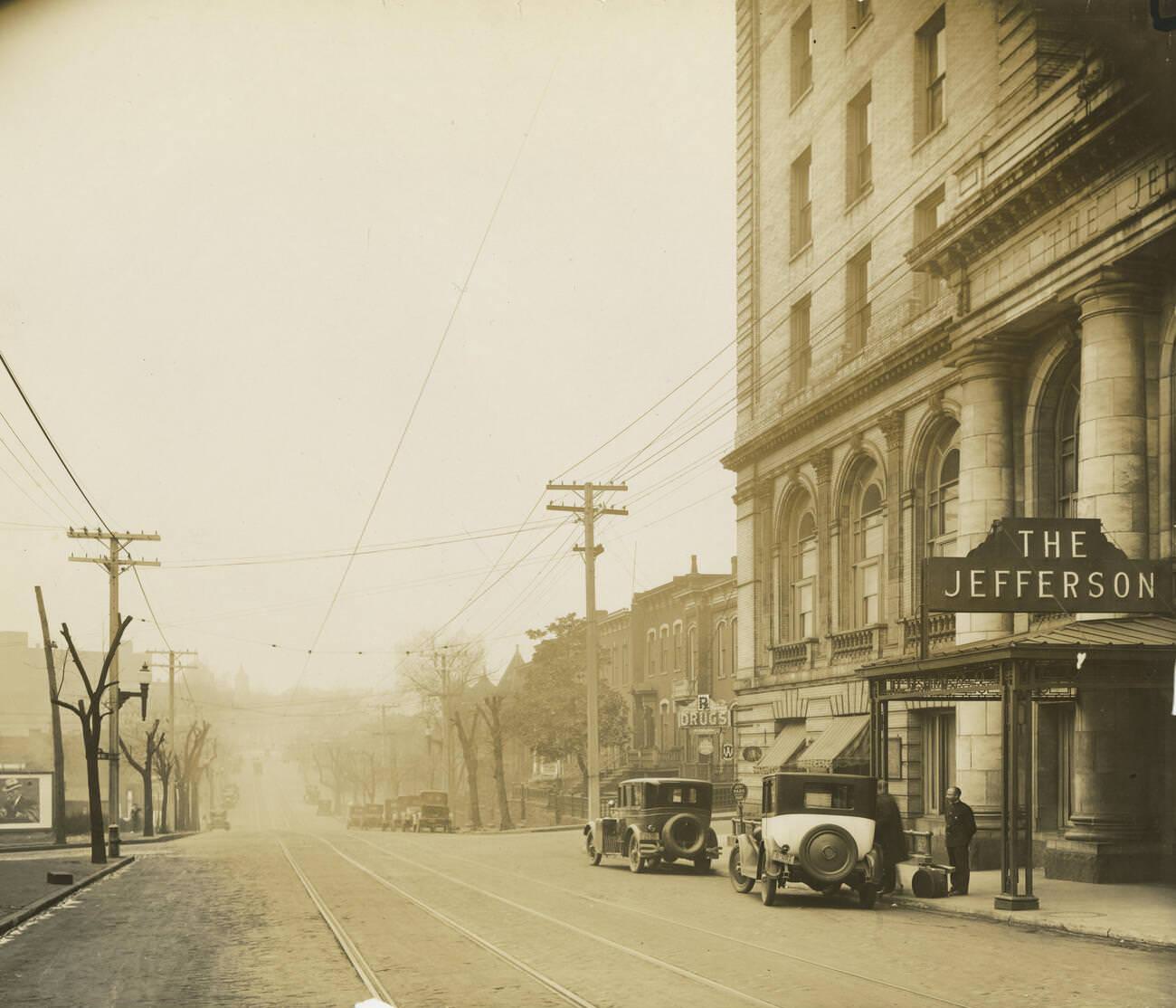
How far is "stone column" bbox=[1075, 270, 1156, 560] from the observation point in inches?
906

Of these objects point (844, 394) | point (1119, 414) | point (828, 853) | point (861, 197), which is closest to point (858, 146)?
point (861, 197)

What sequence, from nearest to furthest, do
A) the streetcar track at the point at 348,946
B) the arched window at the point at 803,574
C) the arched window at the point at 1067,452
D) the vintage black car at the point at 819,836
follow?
the streetcar track at the point at 348,946, the vintage black car at the point at 819,836, the arched window at the point at 1067,452, the arched window at the point at 803,574

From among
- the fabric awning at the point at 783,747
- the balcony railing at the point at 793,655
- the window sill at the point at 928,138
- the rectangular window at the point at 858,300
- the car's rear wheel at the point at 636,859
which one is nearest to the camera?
the car's rear wheel at the point at 636,859

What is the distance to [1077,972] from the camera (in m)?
13.6

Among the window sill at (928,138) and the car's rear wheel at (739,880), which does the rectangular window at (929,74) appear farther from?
the car's rear wheel at (739,880)

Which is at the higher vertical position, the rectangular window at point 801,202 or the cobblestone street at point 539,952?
the rectangular window at point 801,202

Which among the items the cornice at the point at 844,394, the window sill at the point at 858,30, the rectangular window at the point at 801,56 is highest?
the rectangular window at the point at 801,56

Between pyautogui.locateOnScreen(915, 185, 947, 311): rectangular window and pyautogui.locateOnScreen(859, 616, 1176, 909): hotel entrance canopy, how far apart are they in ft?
35.6

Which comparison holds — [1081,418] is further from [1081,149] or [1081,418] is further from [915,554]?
[915,554]

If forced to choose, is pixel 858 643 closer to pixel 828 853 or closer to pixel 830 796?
pixel 830 796

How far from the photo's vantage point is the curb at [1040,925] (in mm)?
15906

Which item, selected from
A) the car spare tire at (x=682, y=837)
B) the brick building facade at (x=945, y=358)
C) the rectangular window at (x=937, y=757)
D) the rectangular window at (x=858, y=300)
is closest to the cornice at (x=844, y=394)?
the brick building facade at (x=945, y=358)

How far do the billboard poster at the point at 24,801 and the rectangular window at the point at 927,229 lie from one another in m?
42.1

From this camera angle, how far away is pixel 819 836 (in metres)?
21.0
